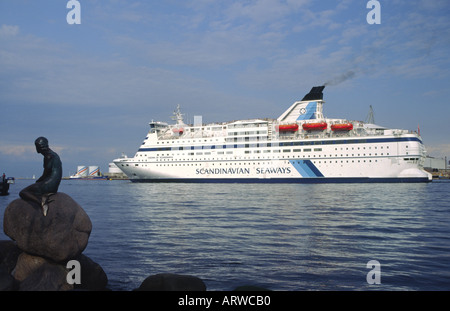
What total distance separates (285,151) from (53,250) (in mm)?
51384

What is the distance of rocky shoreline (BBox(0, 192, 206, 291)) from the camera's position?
6.18 meters

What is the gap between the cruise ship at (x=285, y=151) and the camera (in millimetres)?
50688

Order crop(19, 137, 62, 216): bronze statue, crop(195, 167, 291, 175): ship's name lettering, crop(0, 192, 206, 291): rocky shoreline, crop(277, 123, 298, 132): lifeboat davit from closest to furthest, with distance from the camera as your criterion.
Result: crop(0, 192, 206, 291): rocky shoreline
crop(19, 137, 62, 216): bronze statue
crop(195, 167, 291, 175): ship's name lettering
crop(277, 123, 298, 132): lifeboat davit

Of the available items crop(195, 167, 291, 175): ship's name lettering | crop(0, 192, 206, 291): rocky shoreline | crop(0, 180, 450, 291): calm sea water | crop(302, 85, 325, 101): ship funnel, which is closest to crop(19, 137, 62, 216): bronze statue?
crop(0, 192, 206, 291): rocky shoreline

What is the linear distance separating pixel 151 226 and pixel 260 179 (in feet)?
138

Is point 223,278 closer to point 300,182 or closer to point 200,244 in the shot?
point 200,244

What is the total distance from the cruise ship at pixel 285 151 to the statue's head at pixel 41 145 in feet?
161

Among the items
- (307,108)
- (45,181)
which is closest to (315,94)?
(307,108)

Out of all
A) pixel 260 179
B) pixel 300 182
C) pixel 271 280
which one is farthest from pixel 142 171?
pixel 271 280

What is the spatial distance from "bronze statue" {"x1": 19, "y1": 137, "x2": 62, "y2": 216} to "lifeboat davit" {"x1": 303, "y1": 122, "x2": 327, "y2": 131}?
174 ft

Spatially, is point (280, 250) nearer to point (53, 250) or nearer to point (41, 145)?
point (53, 250)

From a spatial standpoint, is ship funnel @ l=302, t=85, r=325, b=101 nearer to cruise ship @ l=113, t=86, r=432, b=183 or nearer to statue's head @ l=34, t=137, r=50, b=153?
cruise ship @ l=113, t=86, r=432, b=183

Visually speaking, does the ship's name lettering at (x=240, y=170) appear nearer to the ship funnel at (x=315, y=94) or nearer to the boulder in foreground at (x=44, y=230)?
the ship funnel at (x=315, y=94)

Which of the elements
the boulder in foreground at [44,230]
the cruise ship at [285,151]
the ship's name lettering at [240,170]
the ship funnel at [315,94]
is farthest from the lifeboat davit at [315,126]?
the boulder in foreground at [44,230]
